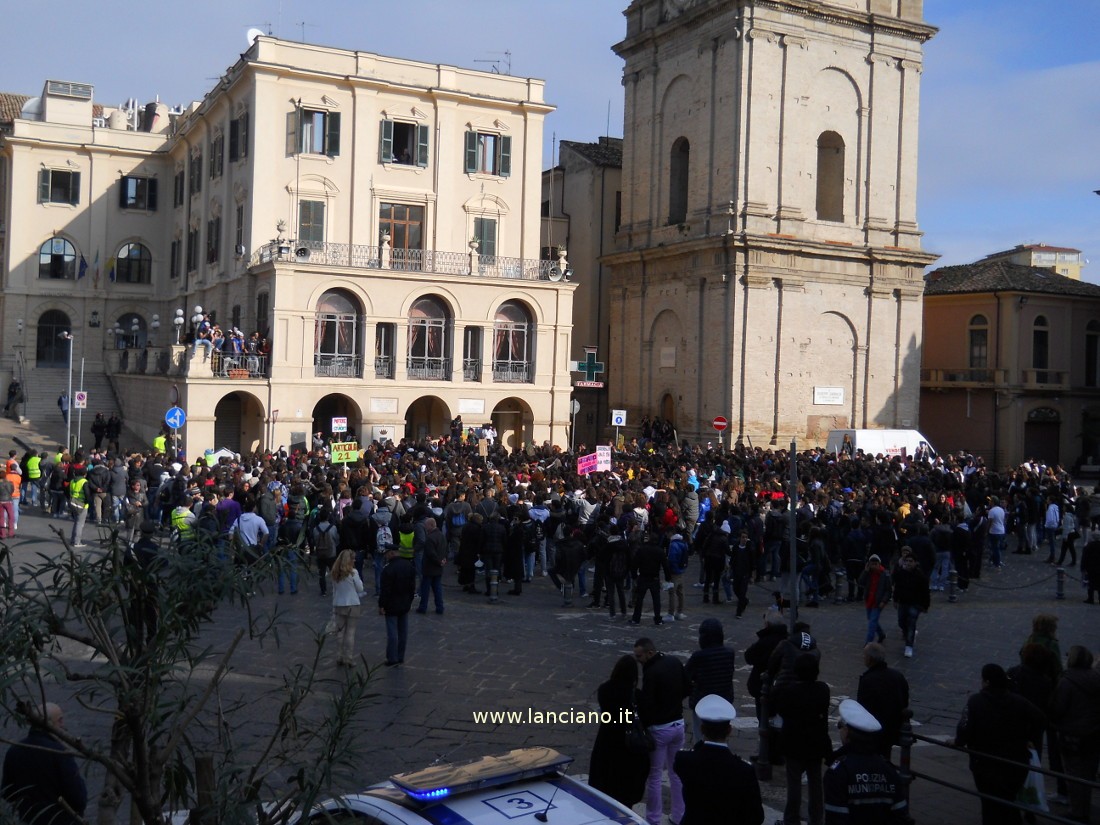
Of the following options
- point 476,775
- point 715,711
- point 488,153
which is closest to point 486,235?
point 488,153

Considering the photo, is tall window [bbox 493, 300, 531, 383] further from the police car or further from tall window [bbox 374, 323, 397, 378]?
the police car

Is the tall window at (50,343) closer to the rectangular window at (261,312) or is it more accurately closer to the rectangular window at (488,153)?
the rectangular window at (261,312)

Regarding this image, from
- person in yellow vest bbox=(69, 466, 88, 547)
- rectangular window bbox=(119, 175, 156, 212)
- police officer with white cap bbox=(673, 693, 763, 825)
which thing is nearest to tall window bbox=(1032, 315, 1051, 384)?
rectangular window bbox=(119, 175, 156, 212)

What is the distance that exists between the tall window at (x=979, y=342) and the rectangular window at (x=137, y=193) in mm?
37340

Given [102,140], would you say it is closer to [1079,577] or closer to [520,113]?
[520,113]

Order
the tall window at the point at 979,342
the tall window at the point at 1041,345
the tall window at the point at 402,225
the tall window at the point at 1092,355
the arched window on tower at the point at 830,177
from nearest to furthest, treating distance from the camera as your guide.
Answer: the tall window at the point at 402,225, the arched window on tower at the point at 830,177, the tall window at the point at 1041,345, the tall window at the point at 979,342, the tall window at the point at 1092,355

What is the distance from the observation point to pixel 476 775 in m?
5.30

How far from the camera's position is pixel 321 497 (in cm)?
1908

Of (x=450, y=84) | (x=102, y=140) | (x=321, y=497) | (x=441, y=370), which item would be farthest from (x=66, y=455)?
(x=102, y=140)

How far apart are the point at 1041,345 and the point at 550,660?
41635 millimetres

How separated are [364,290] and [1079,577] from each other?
71.3 feet

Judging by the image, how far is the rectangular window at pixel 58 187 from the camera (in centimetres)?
4647

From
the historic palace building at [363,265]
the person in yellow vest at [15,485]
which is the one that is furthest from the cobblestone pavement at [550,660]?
the historic palace building at [363,265]

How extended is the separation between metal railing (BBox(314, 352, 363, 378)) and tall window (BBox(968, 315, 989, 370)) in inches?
1135
